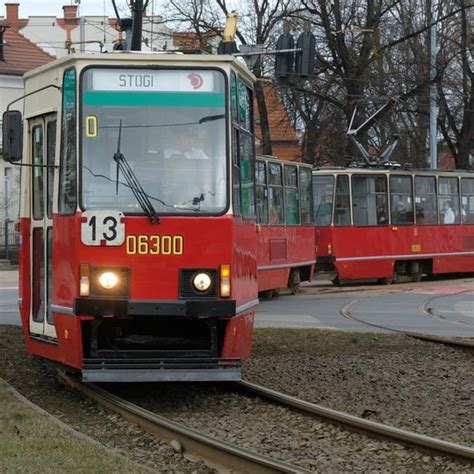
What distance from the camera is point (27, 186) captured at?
10.5 m

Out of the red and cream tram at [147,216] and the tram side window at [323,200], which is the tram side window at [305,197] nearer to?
the tram side window at [323,200]

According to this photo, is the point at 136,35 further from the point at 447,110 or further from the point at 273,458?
the point at 447,110

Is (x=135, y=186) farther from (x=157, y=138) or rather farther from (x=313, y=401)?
(x=313, y=401)

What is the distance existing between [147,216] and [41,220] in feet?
5.21

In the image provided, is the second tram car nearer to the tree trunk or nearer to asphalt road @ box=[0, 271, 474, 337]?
asphalt road @ box=[0, 271, 474, 337]

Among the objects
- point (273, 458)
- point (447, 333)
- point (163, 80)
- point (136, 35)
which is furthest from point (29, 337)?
point (136, 35)

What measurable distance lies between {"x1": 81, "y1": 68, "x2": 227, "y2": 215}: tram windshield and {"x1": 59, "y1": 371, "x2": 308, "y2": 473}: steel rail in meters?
1.77

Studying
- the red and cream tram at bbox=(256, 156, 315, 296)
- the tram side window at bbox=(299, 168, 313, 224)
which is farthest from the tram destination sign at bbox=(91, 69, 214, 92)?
the tram side window at bbox=(299, 168, 313, 224)

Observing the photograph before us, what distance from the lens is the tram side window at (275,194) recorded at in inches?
843

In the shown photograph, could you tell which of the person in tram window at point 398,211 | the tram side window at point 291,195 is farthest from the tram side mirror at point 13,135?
the person in tram window at point 398,211

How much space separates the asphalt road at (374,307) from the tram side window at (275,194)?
5.89 ft

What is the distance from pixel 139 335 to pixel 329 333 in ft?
18.2

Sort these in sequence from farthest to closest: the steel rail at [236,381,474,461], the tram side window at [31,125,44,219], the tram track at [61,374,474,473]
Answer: the tram side window at [31,125,44,219], the steel rail at [236,381,474,461], the tram track at [61,374,474,473]

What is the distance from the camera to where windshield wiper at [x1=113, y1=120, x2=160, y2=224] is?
29.6 ft
